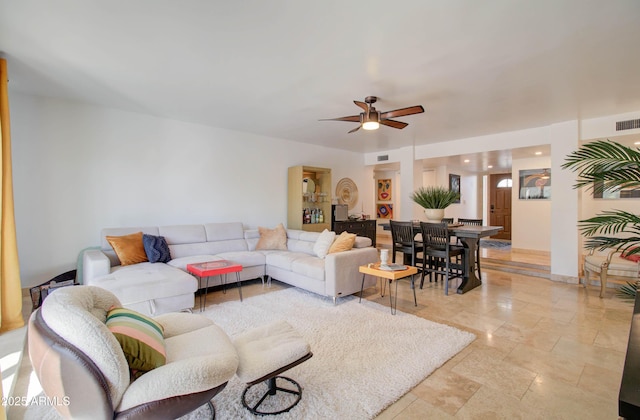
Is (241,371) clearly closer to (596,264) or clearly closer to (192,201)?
(192,201)

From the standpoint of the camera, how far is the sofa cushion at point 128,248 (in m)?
3.82

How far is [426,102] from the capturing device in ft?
12.7

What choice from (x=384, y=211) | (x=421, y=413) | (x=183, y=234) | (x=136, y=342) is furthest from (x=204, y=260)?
(x=384, y=211)

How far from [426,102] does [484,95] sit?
0.65m

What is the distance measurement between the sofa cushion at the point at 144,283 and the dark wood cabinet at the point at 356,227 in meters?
3.82

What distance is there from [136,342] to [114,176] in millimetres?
3663

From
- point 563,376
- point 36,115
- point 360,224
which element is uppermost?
point 36,115

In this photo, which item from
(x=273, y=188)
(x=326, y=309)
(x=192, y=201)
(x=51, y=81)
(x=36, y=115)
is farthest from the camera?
(x=273, y=188)

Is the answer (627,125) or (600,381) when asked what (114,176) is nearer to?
(600,381)

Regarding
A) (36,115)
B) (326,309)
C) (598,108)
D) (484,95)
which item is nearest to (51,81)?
(36,115)

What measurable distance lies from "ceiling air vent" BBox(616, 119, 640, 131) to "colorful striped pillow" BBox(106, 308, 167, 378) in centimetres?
610

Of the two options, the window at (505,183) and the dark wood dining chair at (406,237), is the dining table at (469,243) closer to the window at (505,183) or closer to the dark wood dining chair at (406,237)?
the dark wood dining chair at (406,237)

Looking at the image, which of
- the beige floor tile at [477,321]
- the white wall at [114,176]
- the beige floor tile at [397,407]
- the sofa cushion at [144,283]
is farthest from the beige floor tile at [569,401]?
the white wall at [114,176]

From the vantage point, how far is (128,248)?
152 inches
